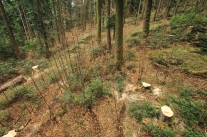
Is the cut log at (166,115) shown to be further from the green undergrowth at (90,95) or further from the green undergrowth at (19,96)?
the green undergrowth at (19,96)

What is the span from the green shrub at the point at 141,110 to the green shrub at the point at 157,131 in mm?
403

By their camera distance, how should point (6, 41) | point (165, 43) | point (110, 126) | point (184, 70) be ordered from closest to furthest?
point (110, 126) < point (184, 70) < point (165, 43) < point (6, 41)

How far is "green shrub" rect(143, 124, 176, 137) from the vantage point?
3441 millimetres

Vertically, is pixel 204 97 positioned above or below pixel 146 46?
below

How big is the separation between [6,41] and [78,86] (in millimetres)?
11818

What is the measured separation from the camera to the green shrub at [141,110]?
415 centimetres

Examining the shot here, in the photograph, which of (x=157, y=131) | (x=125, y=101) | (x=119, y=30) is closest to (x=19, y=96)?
(x=125, y=101)

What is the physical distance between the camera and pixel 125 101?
502 centimetres

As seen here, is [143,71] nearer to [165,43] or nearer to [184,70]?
Answer: [184,70]

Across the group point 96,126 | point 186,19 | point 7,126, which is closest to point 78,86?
point 96,126

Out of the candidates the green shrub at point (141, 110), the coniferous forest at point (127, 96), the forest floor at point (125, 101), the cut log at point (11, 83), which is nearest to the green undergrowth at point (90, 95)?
the coniferous forest at point (127, 96)

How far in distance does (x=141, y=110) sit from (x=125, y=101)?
2.75 feet

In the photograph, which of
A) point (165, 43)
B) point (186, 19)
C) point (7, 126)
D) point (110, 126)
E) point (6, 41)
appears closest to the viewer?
point (110, 126)

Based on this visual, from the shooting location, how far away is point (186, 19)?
361 inches
